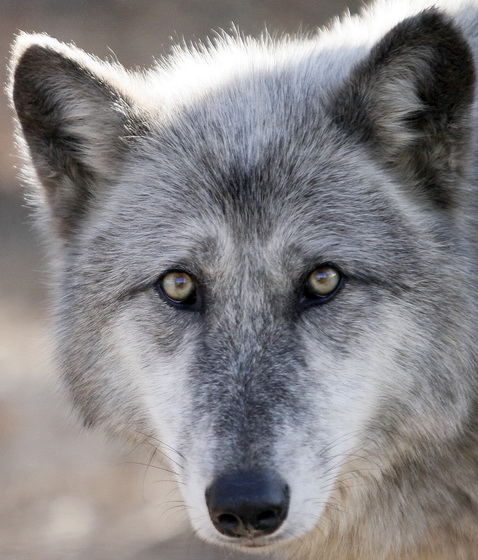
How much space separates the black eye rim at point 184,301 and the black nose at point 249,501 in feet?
2.69

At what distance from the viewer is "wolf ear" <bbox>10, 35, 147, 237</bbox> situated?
379cm

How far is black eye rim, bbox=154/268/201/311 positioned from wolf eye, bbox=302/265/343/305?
440 millimetres

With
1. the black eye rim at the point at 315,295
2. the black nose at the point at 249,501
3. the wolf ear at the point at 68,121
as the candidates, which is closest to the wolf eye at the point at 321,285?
the black eye rim at the point at 315,295

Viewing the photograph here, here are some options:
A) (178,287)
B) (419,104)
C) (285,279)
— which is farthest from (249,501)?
(419,104)

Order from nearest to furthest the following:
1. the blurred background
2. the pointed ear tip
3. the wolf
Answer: the wolf, the pointed ear tip, the blurred background

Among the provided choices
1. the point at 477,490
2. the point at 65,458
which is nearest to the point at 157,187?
the point at 477,490

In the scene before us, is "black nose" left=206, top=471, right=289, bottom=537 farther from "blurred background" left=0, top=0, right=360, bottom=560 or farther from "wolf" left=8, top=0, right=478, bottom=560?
"blurred background" left=0, top=0, right=360, bottom=560

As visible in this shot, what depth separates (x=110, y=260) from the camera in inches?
149

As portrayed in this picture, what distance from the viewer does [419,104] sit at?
3568 millimetres

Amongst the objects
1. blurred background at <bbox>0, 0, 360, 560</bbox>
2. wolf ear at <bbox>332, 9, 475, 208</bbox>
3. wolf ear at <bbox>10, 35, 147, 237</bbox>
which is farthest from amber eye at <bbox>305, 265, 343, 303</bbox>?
blurred background at <bbox>0, 0, 360, 560</bbox>

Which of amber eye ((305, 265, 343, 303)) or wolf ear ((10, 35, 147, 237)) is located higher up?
wolf ear ((10, 35, 147, 237))

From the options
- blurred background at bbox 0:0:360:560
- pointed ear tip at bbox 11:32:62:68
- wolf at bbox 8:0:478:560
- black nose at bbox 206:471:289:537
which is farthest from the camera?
blurred background at bbox 0:0:360:560

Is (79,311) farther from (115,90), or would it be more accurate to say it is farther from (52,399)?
(52,399)

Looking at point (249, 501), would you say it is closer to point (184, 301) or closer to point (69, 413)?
point (184, 301)
